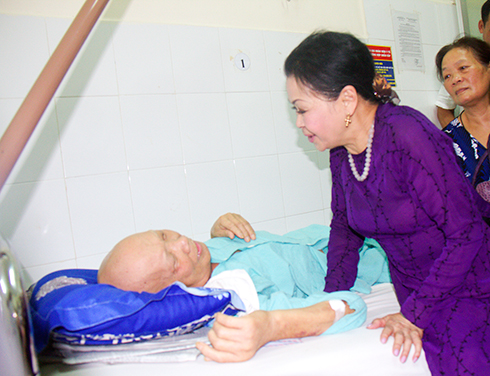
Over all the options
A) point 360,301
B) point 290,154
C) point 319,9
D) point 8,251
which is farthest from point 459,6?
point 8,251

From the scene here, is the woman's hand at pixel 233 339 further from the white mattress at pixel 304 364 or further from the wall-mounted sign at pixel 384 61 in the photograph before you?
the wall-mounted sign at pixel 384 61

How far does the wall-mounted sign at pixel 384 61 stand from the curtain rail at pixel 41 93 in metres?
1.84

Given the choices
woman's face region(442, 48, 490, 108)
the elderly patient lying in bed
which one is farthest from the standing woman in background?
the elderly patient lying in bed

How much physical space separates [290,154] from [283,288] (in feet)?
3.24

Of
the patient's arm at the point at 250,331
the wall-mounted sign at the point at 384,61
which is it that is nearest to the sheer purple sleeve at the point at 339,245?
the patient's arm at the point at 250,331

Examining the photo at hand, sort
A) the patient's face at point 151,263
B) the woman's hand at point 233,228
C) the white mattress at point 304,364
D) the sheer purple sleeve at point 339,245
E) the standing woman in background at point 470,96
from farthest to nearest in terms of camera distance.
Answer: the standing woman in background at point 470,96
the woman's hand at point 233,228
the sheer purple sleeve at point 339,245
the patient's face at point 151,263
the white mattress at point 304,364

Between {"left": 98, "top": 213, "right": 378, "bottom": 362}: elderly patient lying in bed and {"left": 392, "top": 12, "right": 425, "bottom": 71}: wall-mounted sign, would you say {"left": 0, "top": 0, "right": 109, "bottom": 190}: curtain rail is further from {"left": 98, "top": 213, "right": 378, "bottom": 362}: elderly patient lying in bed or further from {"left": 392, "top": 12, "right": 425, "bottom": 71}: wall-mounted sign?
{"left": 392, "top": 12, "right": 425, "bottom": 71}: wall-mounted sign

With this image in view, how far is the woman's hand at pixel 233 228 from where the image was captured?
159cm

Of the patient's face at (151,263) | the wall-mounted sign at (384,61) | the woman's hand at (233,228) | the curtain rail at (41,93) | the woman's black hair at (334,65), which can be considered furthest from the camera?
the wall-mounted sign at (384,61)

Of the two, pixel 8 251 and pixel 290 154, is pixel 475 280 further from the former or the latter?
pixel 290 154

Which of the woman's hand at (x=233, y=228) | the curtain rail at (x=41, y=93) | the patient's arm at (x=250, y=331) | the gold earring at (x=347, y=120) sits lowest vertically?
the patient's arm at (x=250, y=331)

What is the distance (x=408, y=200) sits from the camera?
108cm

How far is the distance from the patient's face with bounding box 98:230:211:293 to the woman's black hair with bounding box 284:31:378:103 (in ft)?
2.23

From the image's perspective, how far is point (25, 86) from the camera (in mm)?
1647
